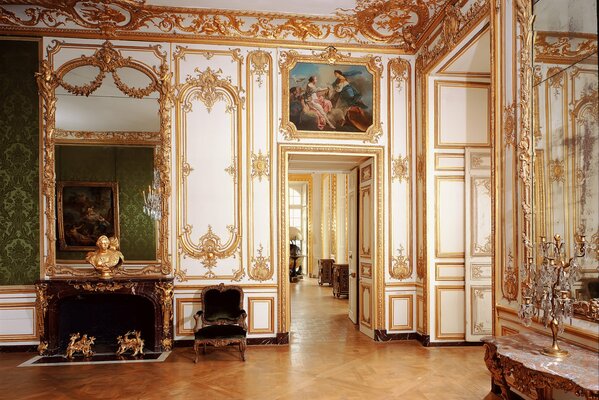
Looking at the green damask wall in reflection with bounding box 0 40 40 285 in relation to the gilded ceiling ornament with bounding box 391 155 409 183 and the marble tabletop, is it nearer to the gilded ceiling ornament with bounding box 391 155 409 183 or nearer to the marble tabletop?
the gilded ceiling ornament with bounding box 391 155 409 183

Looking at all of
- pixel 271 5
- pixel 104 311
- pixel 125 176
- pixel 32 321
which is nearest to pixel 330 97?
pixel 271 5

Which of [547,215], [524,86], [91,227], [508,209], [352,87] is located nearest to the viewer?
[547,215]

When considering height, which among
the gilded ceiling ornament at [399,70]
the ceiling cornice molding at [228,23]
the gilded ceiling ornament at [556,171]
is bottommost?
the gilded ceiling ornament at [556,171]

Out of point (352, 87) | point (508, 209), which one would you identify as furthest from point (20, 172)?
point (508, 209)

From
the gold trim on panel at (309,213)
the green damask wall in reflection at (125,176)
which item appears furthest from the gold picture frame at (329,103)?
the gold trim on panel at (309,213)

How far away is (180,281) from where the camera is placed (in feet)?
20.1

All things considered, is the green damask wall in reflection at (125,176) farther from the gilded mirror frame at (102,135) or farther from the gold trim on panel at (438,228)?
the gold trim on panel at (438,228)

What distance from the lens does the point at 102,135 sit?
602 cm

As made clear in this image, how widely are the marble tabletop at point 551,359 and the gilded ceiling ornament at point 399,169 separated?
3.32 metres

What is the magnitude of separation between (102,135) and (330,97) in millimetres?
3212

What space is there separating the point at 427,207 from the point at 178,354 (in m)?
3.83

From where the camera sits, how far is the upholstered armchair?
5.38 metres

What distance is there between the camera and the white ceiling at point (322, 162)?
665cm

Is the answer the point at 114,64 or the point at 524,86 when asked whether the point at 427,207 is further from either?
the point at 114,64
